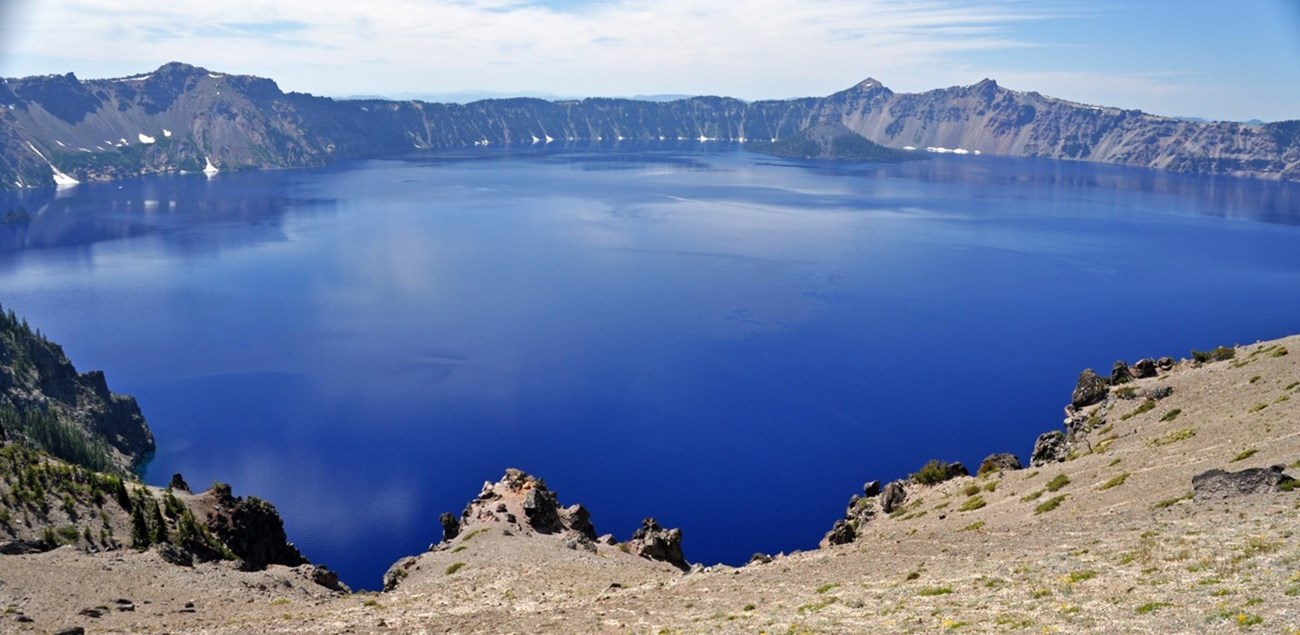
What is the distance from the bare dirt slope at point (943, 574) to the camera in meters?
29.1

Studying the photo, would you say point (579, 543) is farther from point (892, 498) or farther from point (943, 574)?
point (943, 574)

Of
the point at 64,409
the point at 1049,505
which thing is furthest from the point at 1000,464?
the point at 64,409

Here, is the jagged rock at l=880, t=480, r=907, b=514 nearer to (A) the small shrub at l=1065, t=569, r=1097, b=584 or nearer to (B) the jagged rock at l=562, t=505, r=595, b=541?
(B) the jagged rock at l=562, t=505, r=595, b=541

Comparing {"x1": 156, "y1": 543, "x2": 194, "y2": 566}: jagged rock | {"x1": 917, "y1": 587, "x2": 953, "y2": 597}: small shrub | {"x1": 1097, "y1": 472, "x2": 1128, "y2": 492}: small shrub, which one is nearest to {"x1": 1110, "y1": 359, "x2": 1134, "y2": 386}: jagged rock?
{"x1": 1097, "y1": 472, "x2": 1128, "y2": 492}: small shrub

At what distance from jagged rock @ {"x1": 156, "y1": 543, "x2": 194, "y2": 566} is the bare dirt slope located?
1.90 meters

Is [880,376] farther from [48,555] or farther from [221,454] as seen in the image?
[48,555]

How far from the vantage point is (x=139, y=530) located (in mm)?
56469

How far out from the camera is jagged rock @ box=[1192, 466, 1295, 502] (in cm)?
3866

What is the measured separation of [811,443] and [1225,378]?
50386 mm

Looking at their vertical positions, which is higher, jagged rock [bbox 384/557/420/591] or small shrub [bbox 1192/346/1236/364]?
small shrub [bbox 1192/346/1236/364]

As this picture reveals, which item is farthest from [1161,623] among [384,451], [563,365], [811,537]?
[563,365]

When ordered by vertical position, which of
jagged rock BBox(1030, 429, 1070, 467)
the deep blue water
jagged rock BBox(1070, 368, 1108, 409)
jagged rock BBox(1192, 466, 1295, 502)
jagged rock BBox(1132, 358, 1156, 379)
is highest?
jagged rock BBox(1192, 466, 1295, 502)

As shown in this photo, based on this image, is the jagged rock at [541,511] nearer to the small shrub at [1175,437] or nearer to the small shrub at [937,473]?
the small shrub at [937,473]

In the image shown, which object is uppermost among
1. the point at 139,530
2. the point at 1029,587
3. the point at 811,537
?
the point at 1029,587
